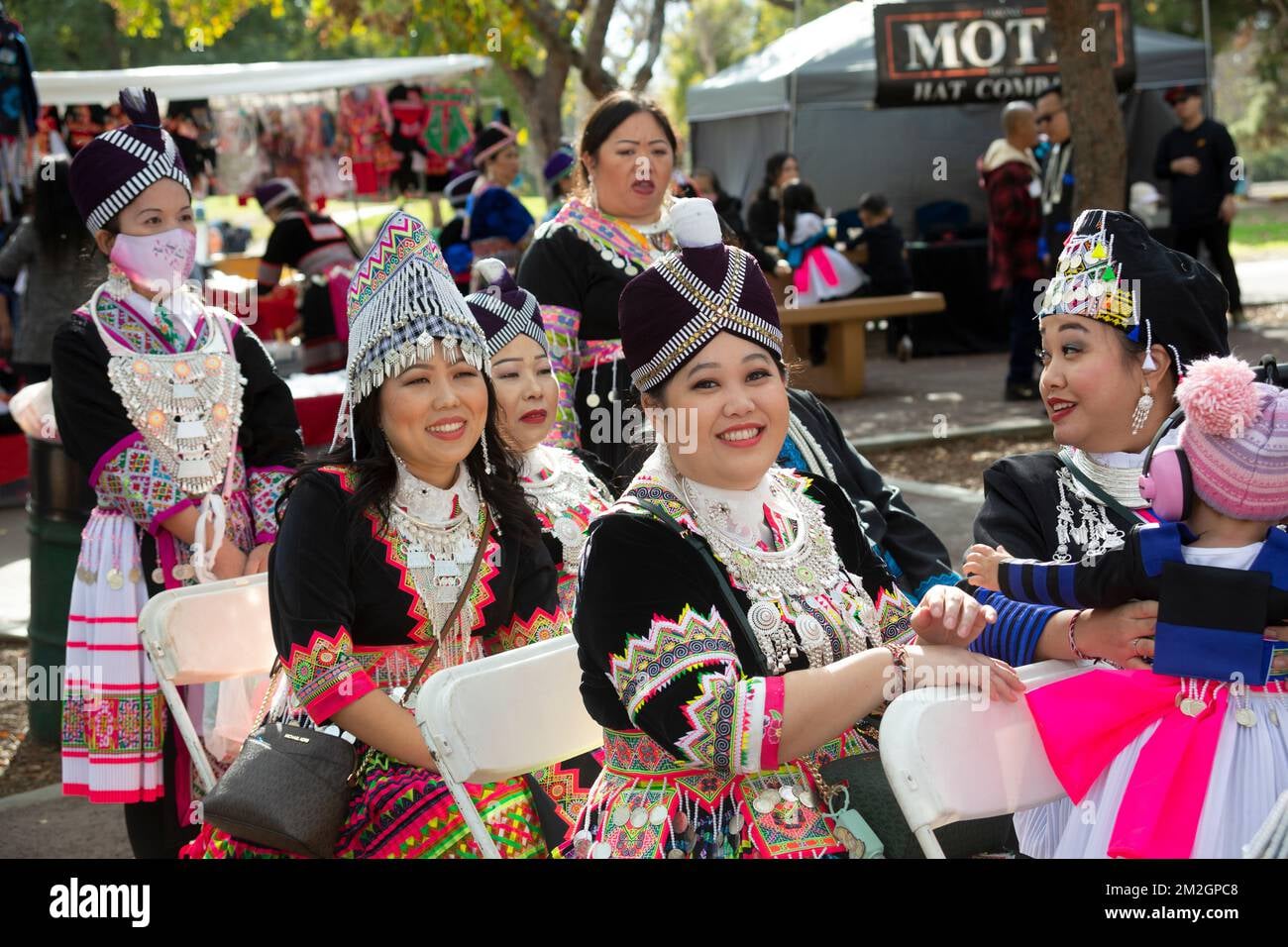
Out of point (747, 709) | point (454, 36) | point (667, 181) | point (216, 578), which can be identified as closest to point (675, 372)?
point (747, 709)

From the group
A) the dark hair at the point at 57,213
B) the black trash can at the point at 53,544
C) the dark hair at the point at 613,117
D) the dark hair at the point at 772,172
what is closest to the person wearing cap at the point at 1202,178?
the dark hair at the point at 772,172

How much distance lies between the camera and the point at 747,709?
87.6 inches

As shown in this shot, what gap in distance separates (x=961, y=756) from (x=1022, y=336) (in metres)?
9.03

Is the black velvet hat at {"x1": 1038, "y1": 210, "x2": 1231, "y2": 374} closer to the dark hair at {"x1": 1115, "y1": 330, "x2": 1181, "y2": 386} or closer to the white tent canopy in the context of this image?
the dark hair at {"x1": 1115, "y1": 330, "x2": 1181, "y2": 386}

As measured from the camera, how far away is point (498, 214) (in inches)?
388

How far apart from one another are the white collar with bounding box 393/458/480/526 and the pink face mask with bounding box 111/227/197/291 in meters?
1.32

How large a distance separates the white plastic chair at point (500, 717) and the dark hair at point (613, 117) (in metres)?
2.33

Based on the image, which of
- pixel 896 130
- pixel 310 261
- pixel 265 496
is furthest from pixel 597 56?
pixel 265 496

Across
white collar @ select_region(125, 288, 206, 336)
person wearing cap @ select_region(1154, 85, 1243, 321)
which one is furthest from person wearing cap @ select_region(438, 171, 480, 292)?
person wearing cap @ select_region(1154, 85, 1243, 321)

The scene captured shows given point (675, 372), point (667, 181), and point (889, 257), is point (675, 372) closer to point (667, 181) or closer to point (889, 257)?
point (667, 181)

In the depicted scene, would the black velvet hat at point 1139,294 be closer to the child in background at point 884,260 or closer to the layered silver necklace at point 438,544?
the layered silver necklace at point 438,544

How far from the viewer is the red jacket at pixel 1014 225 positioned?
11031mm

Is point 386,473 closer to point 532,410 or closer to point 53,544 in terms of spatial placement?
point 532,410

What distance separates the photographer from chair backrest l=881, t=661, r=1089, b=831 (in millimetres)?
2246
